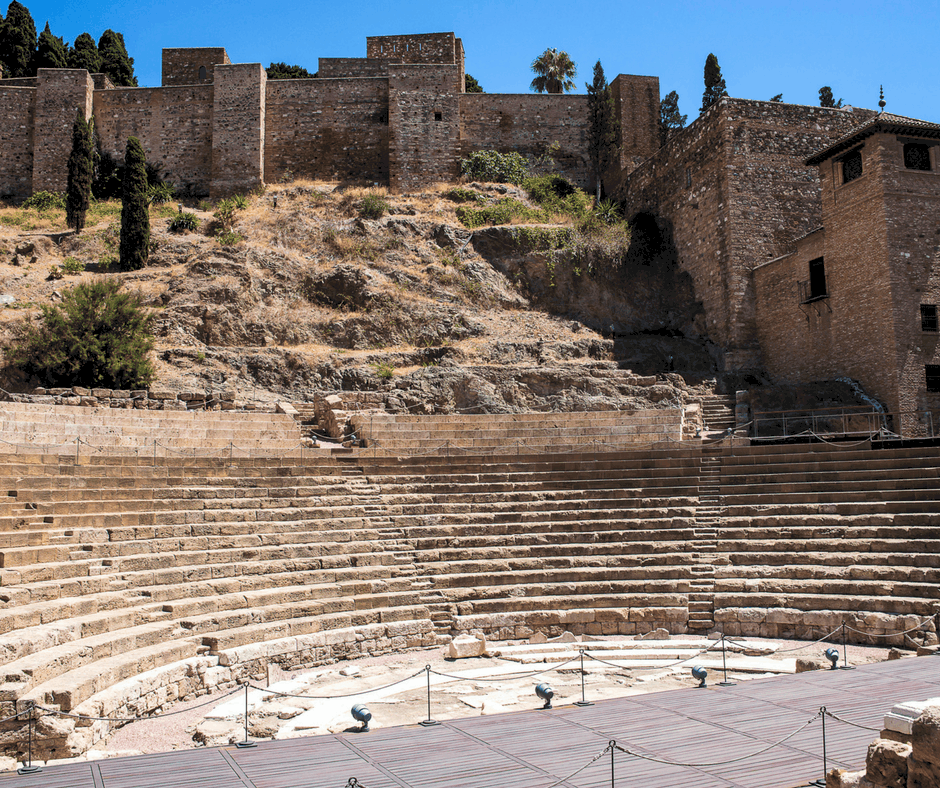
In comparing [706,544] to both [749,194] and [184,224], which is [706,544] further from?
[184,224]

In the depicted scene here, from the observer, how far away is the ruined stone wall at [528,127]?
98.8 feet

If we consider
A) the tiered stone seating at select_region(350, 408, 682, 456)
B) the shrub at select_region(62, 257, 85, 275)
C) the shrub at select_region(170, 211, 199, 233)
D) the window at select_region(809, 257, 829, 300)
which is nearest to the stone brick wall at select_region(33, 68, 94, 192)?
the shrub at select_region(170, 211, 199, 233)

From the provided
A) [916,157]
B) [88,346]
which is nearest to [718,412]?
[916,157]

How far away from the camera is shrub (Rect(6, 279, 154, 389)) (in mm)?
→ 17062

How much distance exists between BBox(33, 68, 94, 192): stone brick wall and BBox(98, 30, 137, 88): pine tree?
A: 8476 millimetres

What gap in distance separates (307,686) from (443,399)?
11124 mm

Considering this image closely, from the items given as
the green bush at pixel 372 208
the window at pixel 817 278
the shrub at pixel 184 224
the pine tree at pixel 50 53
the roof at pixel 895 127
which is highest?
the pine tree at pixel 50 53

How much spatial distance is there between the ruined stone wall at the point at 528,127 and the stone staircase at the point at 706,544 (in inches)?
753

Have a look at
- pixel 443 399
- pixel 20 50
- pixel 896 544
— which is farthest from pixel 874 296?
pixel 20 50

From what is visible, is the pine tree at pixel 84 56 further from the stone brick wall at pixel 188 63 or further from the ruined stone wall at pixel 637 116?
the ruined stone wall at pixel 637 116

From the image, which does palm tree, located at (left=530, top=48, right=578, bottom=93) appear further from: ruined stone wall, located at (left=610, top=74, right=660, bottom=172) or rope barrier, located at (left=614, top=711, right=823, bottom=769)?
rope barrier, located at (left=614, top=711, right=823, bottom=769)

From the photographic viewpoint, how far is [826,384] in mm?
17922

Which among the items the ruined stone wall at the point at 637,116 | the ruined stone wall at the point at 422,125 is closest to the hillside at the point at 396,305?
the ruined stone wall at the point at 422,125

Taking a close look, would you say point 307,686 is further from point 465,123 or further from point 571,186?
point 465,123
